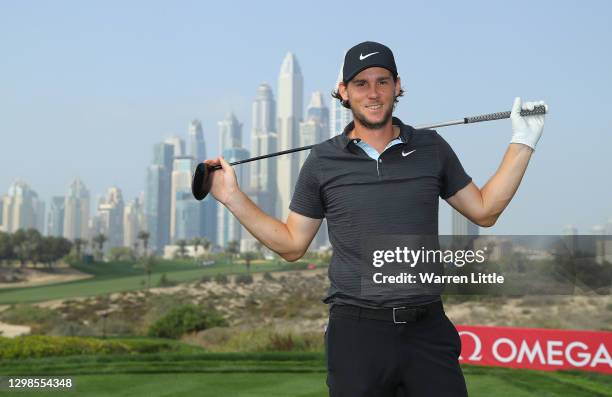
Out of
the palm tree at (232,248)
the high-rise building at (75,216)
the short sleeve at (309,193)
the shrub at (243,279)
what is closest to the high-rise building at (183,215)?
the high-rise building at (75,216)

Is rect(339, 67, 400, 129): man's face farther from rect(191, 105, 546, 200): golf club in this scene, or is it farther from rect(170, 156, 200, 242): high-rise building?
rect(170, 156, 200, 242): high-rise building

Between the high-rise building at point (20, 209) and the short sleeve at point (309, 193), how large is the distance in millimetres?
121605

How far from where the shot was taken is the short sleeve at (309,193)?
3.04 meters

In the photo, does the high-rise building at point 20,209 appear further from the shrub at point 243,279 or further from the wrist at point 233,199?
the wrist at point 233,199

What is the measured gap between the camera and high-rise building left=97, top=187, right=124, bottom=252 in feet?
458

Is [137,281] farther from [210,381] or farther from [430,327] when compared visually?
[430,327]

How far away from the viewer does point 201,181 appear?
3111mm

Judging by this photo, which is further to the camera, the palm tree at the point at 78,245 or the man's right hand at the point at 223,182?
the palm tree at the point at 78,245

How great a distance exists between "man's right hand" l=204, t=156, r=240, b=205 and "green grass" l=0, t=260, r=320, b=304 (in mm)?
31935

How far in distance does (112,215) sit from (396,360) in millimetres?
148907

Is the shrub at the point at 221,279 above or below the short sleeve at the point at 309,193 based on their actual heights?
below

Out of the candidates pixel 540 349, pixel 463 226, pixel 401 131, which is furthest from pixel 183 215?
pixel 401 131

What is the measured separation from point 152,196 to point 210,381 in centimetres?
17687

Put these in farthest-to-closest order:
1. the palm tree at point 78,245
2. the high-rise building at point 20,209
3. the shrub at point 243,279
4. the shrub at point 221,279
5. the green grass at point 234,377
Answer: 1. the high-rise building at point 20,209
2. the palm tree at point 78,245
3. the shrub at point 221,279
4. the shrub at point 243,279
5. the green grass at point 234,377
